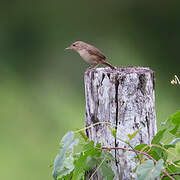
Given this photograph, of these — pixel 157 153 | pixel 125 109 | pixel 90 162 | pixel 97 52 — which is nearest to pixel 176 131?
pixel 157 153

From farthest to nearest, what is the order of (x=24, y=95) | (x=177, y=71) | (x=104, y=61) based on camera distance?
(x=177, y=71)
(x=24, y=95)
(x=104, y=61)

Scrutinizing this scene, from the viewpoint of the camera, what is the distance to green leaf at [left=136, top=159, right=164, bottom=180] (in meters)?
2.23

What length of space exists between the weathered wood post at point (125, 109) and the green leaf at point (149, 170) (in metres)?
0.61

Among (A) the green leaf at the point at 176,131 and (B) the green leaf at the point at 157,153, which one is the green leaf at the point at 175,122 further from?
(B) the green leaf at the point at 157,153

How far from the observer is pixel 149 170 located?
2.26m

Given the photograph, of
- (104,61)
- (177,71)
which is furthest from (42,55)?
(104,61)

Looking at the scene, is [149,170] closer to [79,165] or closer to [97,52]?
[79,165]

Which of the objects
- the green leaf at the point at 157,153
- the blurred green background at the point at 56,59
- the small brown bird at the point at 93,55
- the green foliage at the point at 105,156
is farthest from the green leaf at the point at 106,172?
the blurred green background at the point at 56,59

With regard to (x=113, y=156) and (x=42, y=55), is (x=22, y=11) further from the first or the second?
(x=113, y=156)

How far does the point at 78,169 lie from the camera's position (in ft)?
8.88

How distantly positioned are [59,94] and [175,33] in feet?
15.9

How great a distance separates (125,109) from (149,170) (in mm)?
756

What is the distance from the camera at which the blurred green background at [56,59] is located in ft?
30.3

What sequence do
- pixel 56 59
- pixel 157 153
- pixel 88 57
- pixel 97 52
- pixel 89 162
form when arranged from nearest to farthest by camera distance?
pixel 157 153 < pixel 89 162 < pixel 97 52 < pixel 88 57 < pixel 56 59
